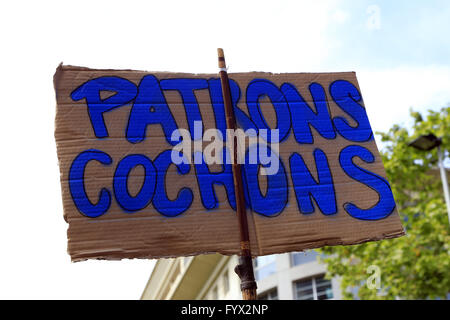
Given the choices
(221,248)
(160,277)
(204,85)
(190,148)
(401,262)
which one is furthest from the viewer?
(160,277)

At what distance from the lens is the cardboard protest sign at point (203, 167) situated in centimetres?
329

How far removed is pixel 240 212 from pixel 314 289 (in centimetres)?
1987

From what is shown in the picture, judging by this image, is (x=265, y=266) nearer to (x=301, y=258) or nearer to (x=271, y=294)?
(x=271, y=294)

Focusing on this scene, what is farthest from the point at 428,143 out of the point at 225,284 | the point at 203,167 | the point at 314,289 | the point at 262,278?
the point at 225,284

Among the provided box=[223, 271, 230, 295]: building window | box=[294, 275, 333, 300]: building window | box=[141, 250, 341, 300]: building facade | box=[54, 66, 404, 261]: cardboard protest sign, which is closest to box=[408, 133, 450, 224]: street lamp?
box=[141, 250, 341, 300]: building facade

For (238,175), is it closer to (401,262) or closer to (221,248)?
(221,248)

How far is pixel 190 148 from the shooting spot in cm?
355

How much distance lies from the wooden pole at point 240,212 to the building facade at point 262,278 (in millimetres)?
16050

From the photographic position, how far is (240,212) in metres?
3.41

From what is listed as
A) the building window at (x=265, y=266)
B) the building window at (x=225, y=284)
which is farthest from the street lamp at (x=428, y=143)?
the building window at (x=225, y=284)

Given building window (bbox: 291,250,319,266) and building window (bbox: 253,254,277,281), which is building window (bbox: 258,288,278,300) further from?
building window (bbox: 291,250,319,266)
